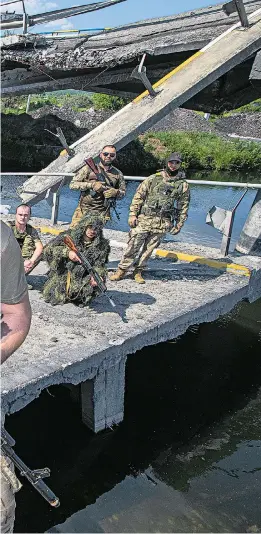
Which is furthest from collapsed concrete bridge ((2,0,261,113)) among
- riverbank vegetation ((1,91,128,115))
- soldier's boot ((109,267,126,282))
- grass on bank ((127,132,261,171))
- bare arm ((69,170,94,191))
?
riverbank vegetation ((1,91,128,115))

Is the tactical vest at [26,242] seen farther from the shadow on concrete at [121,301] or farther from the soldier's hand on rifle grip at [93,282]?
the shadow on concrete at [121,301]

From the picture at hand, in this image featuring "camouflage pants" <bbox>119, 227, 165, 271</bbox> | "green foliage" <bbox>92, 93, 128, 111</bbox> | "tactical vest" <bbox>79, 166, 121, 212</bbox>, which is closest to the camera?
"tactical vest" <bbox>79, 166, 121, 212</bbox>

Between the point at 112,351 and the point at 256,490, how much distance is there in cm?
Result: 200

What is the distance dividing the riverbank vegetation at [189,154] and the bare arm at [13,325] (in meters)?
25.2

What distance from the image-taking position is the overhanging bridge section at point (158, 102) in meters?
8.97

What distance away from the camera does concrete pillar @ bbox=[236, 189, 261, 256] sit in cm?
905

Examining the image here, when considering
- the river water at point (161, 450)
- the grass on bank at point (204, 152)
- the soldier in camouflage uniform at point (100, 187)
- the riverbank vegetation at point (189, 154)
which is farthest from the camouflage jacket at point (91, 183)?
the grass on bank at point (204, 152)

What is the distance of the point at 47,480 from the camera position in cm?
549

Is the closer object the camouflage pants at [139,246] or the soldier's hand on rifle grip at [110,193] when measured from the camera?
the soldier's hand on rifle grip at [110,193]

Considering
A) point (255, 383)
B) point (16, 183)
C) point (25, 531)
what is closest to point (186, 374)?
point (255, 383)

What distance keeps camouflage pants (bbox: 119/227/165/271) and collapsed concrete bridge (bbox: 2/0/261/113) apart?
4.35 meters

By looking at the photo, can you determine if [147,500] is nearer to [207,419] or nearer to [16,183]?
[207,419]

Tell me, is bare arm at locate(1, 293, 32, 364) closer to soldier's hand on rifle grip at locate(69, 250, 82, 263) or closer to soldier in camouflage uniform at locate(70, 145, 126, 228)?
soldier's hand on rifle grip at locate(69, 250, 82, 263)

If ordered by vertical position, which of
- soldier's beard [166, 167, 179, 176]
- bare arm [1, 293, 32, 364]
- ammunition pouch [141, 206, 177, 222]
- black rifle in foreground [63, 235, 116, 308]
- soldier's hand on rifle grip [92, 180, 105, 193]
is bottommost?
black rifle in foreground [63, 235, 116, 308]
